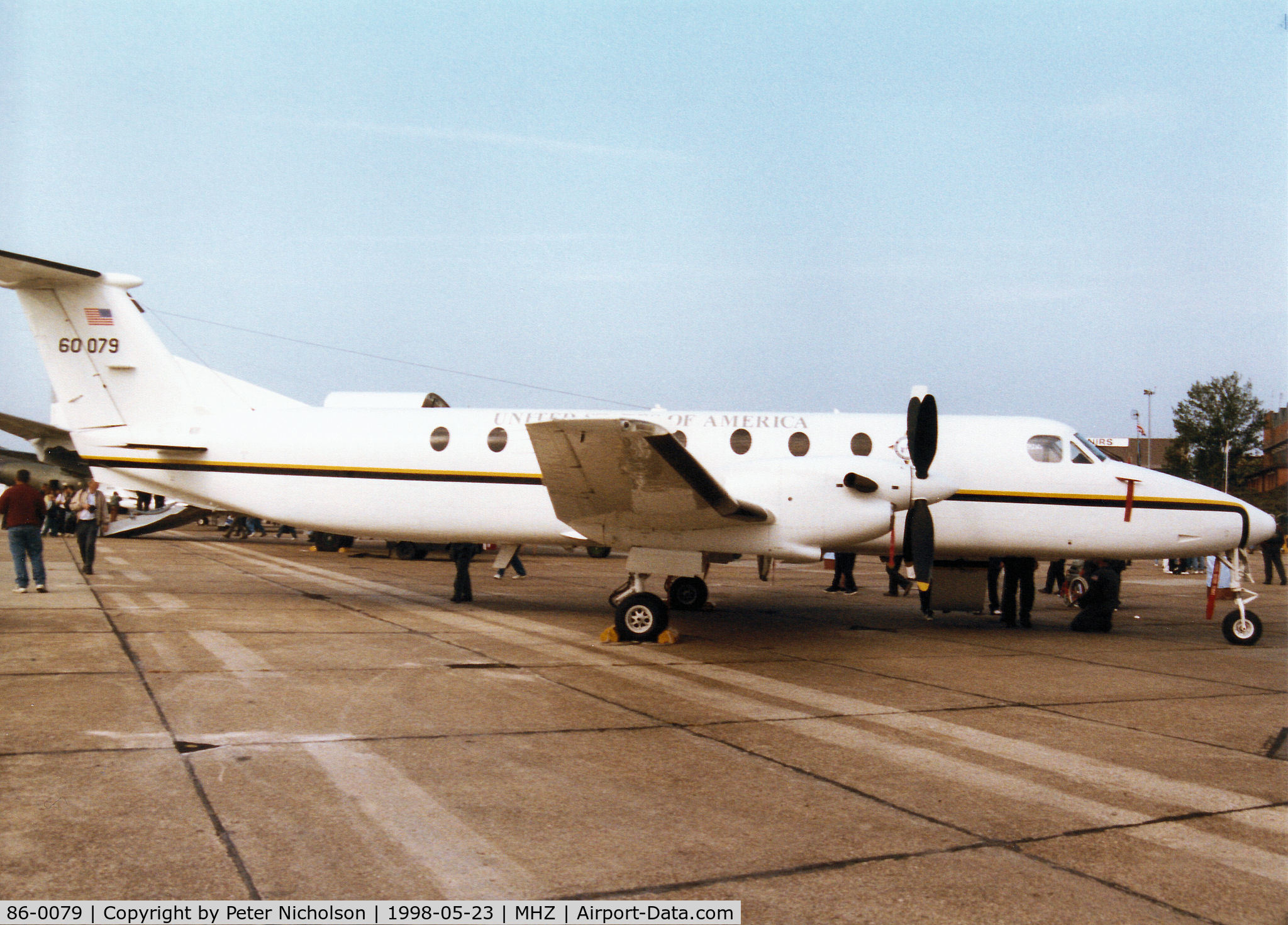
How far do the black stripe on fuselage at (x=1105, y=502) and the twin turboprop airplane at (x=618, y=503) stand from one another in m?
0.02

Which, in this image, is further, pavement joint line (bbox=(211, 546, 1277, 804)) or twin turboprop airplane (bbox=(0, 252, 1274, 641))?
twin turboprop airplane (bbox=(0, 252, 1274, 641))

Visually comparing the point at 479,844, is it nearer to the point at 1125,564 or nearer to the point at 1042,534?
the point at 1042,534

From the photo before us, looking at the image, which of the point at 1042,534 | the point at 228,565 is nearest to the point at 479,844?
the point at 1042,534

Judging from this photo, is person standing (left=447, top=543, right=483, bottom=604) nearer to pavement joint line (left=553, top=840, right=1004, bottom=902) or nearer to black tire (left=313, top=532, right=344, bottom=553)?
pavement joint line (left=553, top=840, right=1004, bottom=902)

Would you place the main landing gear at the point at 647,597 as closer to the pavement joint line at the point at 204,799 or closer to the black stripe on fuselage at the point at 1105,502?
the black stripe on fuselage at the point at 1105,502

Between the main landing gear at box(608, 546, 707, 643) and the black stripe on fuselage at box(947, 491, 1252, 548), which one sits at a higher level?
the black stripe on fuselage at box(947, 491, 1252, 548)

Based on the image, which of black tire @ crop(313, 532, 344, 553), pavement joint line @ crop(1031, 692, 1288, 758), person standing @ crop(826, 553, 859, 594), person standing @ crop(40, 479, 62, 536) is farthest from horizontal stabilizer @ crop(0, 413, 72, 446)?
pavement joint line @ crop(1031, 692, 1288, 758)

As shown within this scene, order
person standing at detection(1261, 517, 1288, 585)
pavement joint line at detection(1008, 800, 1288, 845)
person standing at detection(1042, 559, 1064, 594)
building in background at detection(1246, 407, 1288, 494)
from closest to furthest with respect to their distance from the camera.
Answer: pavement joint line at detection(1008, 800, 1288, 845) < person standing at detection(1042, 559, 1064, 594) < person standing at detection(1261, 517, 1288, 585) < building in background at detection(1246, 407, 1288, 494)

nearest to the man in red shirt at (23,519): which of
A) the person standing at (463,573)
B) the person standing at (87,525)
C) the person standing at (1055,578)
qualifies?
the person standing at (87,525)

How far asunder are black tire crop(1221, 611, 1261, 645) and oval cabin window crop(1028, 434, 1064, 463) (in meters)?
2.94

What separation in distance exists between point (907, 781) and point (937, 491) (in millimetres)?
6082

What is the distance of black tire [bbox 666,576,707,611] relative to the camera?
14.4m

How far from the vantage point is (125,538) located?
107 ft

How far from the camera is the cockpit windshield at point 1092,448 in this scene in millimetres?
12805
